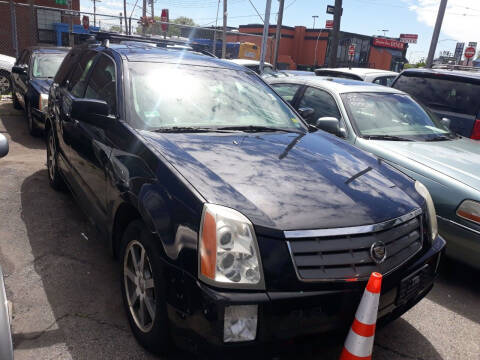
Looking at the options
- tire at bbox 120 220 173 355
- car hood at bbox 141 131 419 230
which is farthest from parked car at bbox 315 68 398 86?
tire at bbox 120 220 173 355

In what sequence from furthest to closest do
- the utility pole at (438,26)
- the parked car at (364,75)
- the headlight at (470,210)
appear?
the utility pole at (438,26) → the parked car at (364,75) → the headlight at (470,210)

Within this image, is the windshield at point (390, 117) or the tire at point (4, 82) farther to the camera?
the tire at point (4, 82)

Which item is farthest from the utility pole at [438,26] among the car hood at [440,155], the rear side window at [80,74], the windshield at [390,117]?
the rear side window at [80,74]

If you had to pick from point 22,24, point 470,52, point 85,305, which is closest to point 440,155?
point 85,305

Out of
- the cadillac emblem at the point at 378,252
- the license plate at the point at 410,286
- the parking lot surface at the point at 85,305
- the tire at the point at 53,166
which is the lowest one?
the parking lot surface at the point at 85,305

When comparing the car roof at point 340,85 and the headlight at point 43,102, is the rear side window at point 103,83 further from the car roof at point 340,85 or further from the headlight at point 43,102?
the headlight at point 43,102

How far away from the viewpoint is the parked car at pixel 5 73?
39.1 feet

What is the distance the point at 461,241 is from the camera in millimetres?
3338

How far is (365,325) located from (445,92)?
17.4 ft

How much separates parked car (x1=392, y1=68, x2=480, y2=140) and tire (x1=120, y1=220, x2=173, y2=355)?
5270 mm

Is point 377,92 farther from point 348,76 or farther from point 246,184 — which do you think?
point 348,76

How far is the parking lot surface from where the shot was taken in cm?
249

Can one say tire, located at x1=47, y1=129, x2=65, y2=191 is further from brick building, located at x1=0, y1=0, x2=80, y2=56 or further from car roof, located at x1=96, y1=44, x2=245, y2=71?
brick building, located at x1=0, y1=0, x2=80, y2=56

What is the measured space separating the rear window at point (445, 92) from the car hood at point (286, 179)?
3.80 metres
